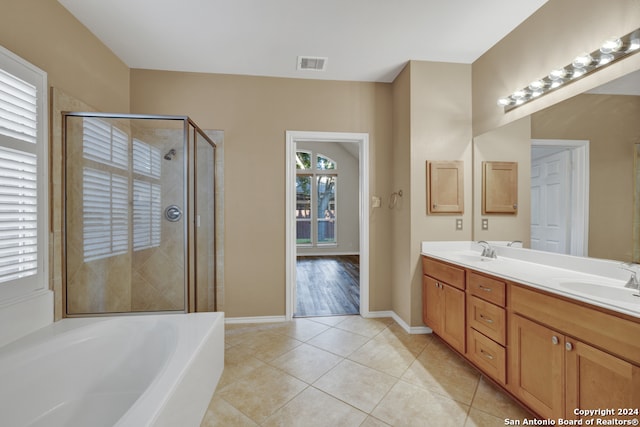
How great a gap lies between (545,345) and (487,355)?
0.50 meters

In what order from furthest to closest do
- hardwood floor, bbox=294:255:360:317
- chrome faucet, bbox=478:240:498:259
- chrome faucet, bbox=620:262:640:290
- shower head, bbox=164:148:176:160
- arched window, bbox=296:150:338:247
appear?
arched window, bbox=296:150:338:247, hardwood floor, bbox=294:255:360:317, chrome faucet, bbox=478:240:498:259, shower head, bbox=164:148:176:160, chrome faucet, bbox=620:262:640:290

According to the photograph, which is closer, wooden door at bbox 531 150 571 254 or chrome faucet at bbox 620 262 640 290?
chrome faucet at bbox 620 262 640 290

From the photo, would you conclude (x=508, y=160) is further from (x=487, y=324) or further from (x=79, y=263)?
(x=79, y=263)

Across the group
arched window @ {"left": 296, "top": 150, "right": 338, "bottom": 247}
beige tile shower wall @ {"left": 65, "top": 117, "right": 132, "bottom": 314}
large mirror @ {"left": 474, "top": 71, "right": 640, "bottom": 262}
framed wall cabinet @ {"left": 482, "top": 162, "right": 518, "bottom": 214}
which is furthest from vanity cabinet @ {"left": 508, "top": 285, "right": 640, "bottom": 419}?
arched window @ {"left": 296, "top": 150, "right": 338, "bottom": 247}

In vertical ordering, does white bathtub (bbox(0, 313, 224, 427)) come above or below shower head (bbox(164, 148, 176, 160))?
below

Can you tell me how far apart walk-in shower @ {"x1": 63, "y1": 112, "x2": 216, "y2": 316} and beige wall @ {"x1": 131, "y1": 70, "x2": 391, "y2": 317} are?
57cm

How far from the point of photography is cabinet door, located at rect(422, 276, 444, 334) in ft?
7.77

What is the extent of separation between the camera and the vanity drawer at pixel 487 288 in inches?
66.6

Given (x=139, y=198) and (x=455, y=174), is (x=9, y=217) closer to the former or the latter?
(x=139, y=198)

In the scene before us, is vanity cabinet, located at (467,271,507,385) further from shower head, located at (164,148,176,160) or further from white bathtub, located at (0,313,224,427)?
shower head, located at (164,148,176,160)

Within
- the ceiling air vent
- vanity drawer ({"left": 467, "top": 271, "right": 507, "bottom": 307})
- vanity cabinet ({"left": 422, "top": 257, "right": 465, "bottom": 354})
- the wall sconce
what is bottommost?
vanity cabinet ({"left": 422, "top": 257, "right": 465, "bottom": 354})

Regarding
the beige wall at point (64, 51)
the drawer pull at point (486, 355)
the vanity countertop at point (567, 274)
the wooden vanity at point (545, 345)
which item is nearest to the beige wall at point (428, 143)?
the vanity countertop at point (567, 274)

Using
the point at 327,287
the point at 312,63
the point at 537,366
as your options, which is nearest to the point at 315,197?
the point at 327,287

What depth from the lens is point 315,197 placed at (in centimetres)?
707
